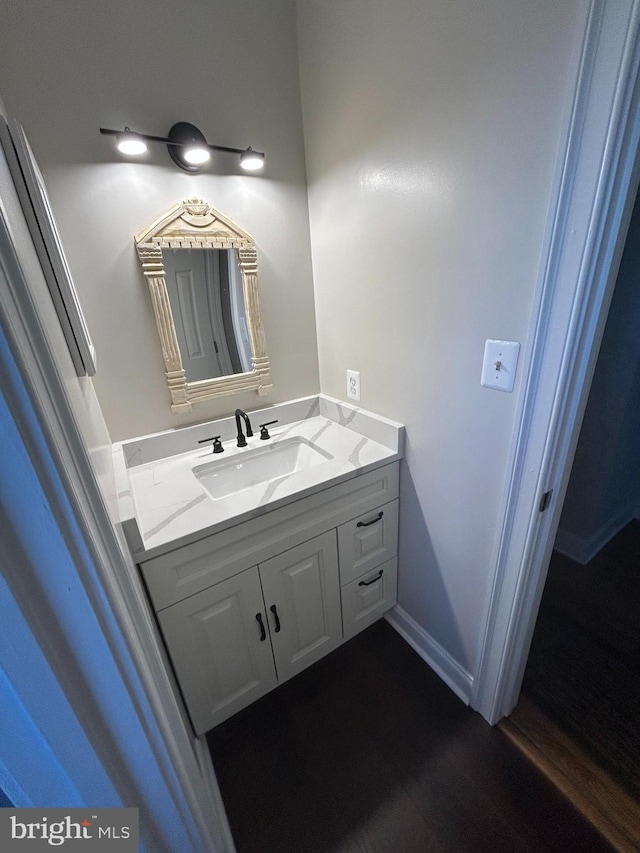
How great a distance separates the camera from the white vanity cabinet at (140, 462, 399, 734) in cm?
102

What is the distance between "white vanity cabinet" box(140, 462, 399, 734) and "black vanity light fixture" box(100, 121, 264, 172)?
122 centimetres

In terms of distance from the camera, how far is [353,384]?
150 centimetres

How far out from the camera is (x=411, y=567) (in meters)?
1.45

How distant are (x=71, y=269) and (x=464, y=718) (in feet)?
6.82

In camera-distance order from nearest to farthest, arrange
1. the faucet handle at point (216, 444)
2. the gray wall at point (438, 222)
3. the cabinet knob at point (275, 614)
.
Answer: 1. the gray wall at point (438, 222)
2. the cabinet knob at point (275, 614)
3. the faucet handle at point (216, 444)

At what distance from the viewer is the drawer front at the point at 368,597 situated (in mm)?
1413

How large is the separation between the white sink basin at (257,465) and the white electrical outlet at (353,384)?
0.91 ft

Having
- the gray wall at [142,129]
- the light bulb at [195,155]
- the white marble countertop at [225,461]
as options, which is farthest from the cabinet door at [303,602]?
the light bulb at [195,155]

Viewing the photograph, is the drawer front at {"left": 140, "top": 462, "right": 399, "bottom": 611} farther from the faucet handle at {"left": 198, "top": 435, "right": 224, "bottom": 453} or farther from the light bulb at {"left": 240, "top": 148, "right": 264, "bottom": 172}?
the light bulb at {"left": 240, "top": 148, "right": 264, "bottom": 172}

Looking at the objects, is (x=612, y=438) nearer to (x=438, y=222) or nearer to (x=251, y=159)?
(x=438, y=222)

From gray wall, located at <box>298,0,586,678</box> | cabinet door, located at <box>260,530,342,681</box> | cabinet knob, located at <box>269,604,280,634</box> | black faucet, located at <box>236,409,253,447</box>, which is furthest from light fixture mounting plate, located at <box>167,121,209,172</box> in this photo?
cabinet knob, located at <box>269,604,280,634</box>

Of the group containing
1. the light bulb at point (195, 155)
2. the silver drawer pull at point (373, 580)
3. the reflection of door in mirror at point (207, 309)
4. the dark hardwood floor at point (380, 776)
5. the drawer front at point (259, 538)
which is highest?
the light bulb at point (195, 155)

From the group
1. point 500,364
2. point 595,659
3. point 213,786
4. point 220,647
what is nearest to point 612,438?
point 595,659

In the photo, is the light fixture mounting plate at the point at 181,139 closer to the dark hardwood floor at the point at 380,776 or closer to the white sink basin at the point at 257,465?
the white sink basin at the point at 257,465
